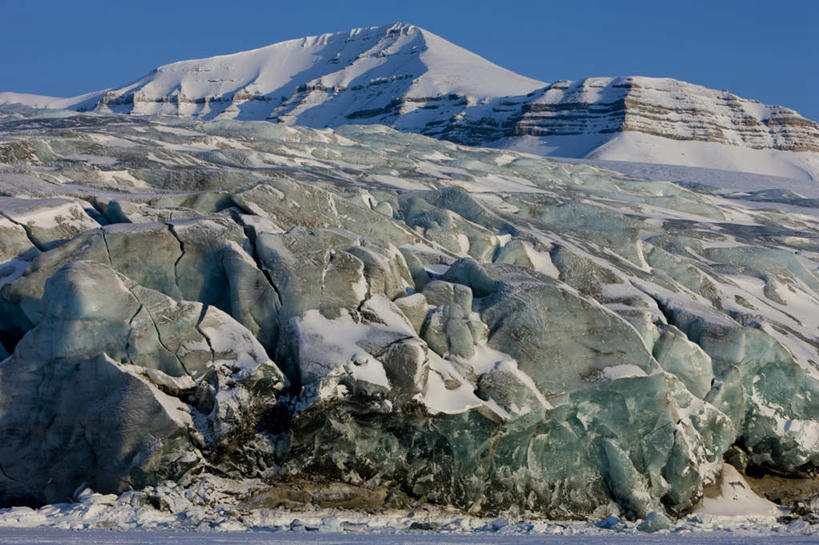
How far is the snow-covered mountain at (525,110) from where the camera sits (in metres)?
131

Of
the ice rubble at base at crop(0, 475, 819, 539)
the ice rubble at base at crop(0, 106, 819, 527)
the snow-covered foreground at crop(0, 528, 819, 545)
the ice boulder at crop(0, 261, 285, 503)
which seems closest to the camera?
the snow-covered foreground at crop(0, 528, 819, 545)

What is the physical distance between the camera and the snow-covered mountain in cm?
13138

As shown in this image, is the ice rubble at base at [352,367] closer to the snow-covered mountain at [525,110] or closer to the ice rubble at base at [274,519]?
the ice rubble at base at [274,519]

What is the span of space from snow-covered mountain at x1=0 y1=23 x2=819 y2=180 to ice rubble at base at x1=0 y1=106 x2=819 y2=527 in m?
106

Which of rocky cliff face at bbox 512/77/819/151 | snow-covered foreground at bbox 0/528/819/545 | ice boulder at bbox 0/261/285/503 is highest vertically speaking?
rocky cliff face at bbox 512/77/819/151

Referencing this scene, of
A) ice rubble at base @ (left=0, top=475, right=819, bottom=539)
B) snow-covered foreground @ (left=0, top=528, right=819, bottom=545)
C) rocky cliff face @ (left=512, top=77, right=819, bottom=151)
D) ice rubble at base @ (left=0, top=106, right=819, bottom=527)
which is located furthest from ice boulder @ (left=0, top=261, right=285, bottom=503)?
rocky cliff face @ (left=512, top=77, right=819, bottom=151)

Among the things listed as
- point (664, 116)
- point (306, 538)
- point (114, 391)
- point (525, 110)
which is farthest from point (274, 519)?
point (664, 116)

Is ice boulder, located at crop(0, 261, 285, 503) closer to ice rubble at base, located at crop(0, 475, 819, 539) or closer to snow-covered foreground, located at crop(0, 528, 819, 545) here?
ice rubble at base, located at crop(0, 475, 819, 539)

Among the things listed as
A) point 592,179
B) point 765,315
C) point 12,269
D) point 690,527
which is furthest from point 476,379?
point 592,179

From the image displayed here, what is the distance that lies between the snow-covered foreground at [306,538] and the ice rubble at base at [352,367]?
1.95m

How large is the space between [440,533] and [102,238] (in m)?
7.49

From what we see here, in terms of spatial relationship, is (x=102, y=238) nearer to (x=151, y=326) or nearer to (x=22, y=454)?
(x=151, y=326)

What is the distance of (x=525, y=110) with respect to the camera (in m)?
142

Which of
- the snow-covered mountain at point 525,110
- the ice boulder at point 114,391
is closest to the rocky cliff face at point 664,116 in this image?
the snow-covered mountain at point 525,110
